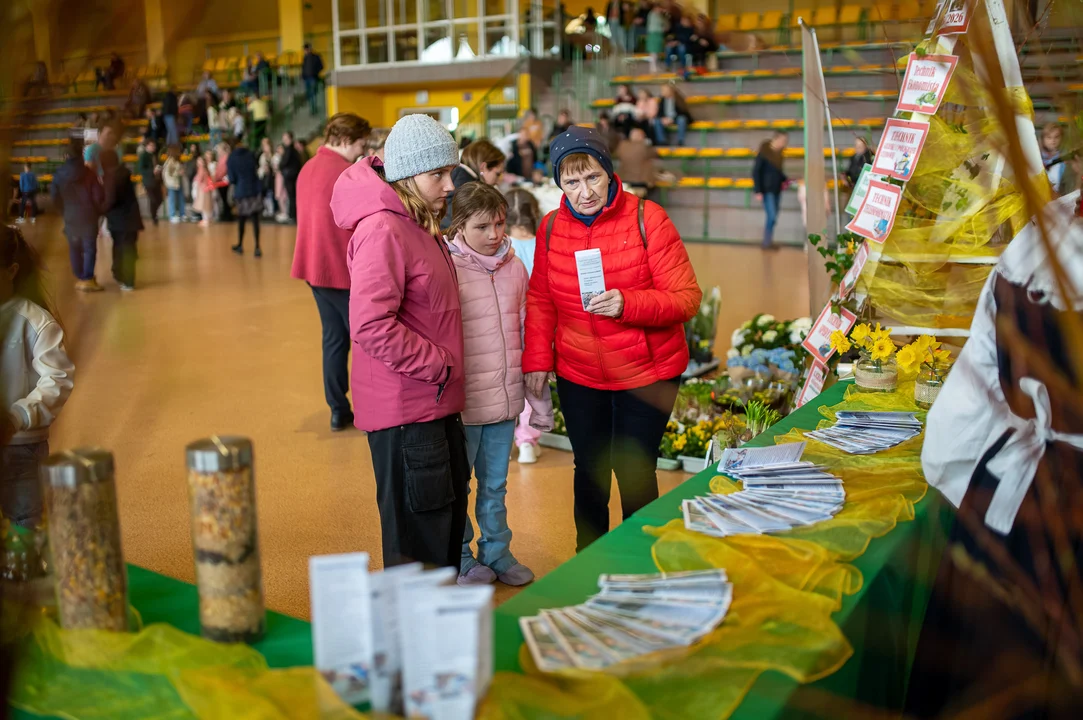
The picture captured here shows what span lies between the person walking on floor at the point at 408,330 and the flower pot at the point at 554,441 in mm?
1941

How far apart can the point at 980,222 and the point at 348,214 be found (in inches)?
80.3

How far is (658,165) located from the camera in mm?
14375

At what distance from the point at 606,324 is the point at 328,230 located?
2.26 metres

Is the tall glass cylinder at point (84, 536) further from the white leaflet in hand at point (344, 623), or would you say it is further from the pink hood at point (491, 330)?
the pink hood at point (491, 330)

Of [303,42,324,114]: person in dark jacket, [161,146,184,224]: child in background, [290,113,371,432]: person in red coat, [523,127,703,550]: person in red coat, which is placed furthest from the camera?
[303,42,324,114]: person in dark jacket

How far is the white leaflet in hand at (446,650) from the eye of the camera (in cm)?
94

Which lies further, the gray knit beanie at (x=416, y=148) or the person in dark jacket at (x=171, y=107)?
the gray knit beanie at (x=416, y=148)

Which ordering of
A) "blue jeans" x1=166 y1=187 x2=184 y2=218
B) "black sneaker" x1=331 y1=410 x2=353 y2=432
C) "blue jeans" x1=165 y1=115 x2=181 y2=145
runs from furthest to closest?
"blue jeans" x1=166 y1=187 x2=184 y2=218 → "black sneaker" x1=331 y1=410 x2=353 y2=432 → "blue jeans" x1=165 y1=115 x2=181 y2=145

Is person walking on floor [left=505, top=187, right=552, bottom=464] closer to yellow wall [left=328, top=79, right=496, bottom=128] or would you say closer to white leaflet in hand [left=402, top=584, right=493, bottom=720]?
white leaflet in hand [left=402, top=584, right=493, bottom=720]

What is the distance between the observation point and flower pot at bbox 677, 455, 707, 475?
398 centimetres

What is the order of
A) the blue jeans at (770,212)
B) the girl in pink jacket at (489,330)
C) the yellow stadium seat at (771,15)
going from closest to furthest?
the yellow stadium seat at (771,15) < the girl in pink jacket at (489,330) < the blue jeans at (770,212)

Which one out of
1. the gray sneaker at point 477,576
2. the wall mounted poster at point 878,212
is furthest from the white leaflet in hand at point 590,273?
the wall mounted poster at point 878,212

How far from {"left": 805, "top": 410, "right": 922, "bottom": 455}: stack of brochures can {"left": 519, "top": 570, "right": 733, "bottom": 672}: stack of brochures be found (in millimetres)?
963

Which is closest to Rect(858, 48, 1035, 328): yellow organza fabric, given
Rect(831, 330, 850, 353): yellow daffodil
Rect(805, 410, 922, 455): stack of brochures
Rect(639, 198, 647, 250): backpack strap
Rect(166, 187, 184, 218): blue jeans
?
Rect(831, 330, 850, 353): yellow daffodil
